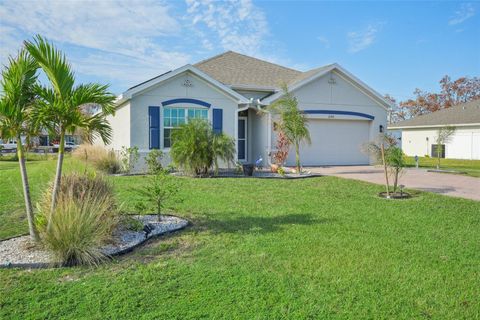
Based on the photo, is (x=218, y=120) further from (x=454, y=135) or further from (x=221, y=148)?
(x=454, y=135)

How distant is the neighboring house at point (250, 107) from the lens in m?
15.0

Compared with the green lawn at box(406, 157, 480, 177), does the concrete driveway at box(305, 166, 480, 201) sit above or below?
below

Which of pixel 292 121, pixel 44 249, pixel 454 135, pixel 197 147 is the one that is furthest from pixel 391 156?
pixel 454 135

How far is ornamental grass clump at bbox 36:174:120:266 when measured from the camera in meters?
4.61

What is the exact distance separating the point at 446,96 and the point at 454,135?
25544 millimetres

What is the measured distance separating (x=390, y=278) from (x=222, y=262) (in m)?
2.01

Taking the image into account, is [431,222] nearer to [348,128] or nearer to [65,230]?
[65,230]

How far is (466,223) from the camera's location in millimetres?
6742

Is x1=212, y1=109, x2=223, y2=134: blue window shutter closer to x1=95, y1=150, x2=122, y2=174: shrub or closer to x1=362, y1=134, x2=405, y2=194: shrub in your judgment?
x1=95, y1=150, x2=122, y2=174: shrub

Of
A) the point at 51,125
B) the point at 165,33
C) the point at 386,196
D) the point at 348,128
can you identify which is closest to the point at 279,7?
the point at 165,33


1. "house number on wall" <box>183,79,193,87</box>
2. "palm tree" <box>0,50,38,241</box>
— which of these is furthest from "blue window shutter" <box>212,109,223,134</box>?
"palm tree" <box>0,50,38,241</box>

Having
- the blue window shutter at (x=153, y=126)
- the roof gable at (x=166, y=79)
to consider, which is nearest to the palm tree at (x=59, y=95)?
the roof gable at (x=166, y=79)

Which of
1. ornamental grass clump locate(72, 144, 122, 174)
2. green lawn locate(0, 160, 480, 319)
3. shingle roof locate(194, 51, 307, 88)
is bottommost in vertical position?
green lawn locate(0, 160, 480, 319)

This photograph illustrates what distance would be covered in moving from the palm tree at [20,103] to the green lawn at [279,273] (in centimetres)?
126
